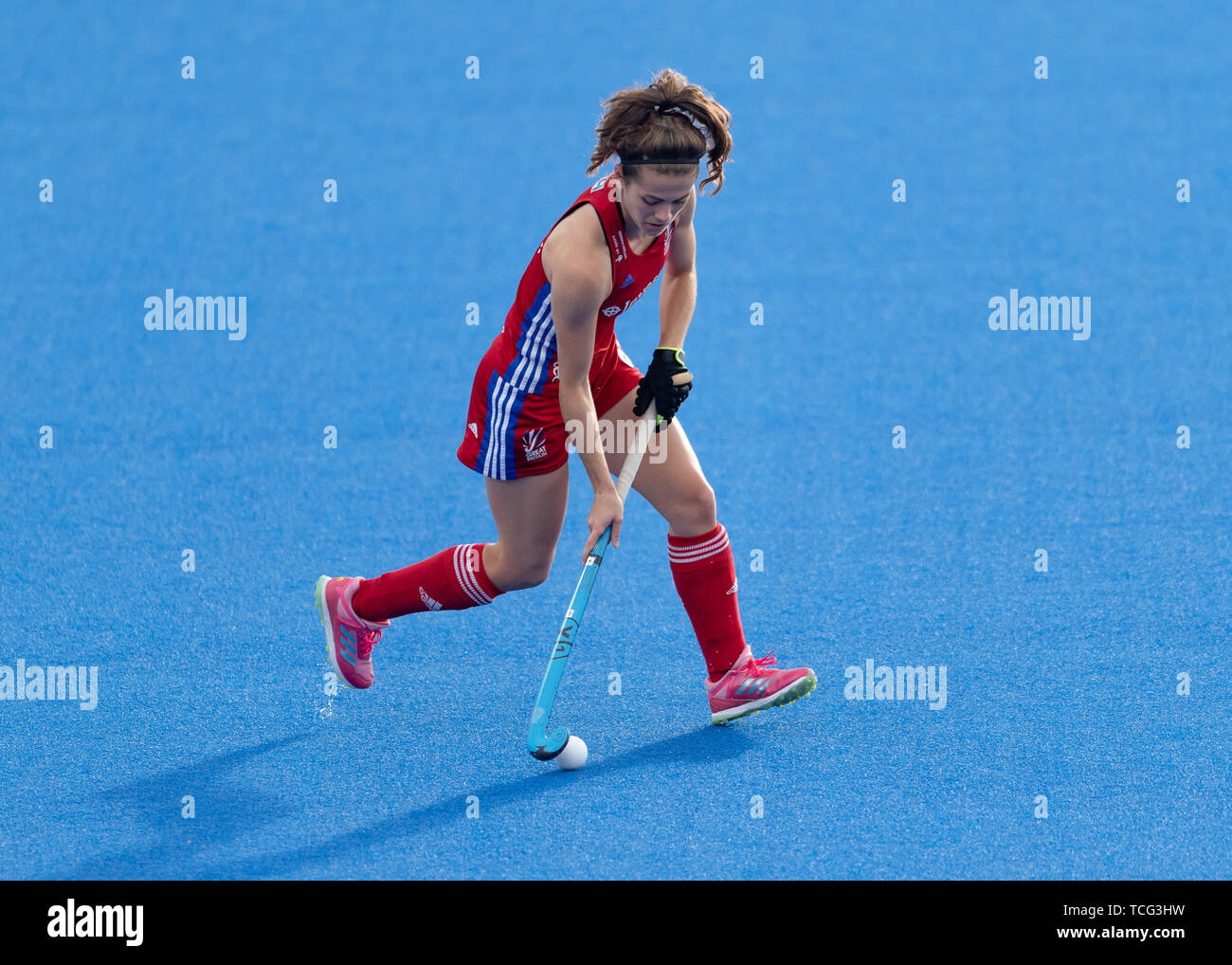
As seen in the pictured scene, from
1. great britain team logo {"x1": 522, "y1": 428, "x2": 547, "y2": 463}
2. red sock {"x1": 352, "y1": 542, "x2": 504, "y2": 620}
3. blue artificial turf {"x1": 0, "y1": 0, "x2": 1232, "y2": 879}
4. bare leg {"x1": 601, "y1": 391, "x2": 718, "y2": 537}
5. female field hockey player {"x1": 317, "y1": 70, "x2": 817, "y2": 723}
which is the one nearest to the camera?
female field hockey player {"x1": 317, "y1": 70, "x2": 817, "y2": 723}

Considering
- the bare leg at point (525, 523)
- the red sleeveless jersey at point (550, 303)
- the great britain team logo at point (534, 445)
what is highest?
the red sleeveless jersey at point (550, 303)

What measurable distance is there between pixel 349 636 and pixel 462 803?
0.76 m

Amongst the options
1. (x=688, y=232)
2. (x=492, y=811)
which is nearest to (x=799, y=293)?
(x=688, y=232)

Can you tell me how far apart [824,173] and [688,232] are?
4.43 m

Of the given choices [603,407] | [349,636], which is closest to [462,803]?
[349,636]

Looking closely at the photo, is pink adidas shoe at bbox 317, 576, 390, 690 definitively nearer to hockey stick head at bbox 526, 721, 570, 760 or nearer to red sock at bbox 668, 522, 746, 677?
hockey stick head at bbox 526, 721, 570, 760

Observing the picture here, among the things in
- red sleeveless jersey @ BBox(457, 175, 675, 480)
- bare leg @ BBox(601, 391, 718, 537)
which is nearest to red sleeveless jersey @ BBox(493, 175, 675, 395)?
red sleeveless jersey @ BBox(457, 175, 675, 480)

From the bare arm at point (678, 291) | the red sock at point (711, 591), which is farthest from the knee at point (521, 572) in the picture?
the bare arm at point (678, 291)

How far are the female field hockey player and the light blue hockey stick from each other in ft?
0.14

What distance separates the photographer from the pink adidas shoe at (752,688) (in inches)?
152

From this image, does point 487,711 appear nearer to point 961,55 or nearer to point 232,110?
point 232,110

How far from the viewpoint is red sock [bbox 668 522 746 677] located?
3887mm

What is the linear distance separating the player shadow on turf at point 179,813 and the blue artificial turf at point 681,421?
1 centimetres

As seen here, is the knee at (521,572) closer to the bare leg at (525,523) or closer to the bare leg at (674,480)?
→ the bare leg at (525,523)
